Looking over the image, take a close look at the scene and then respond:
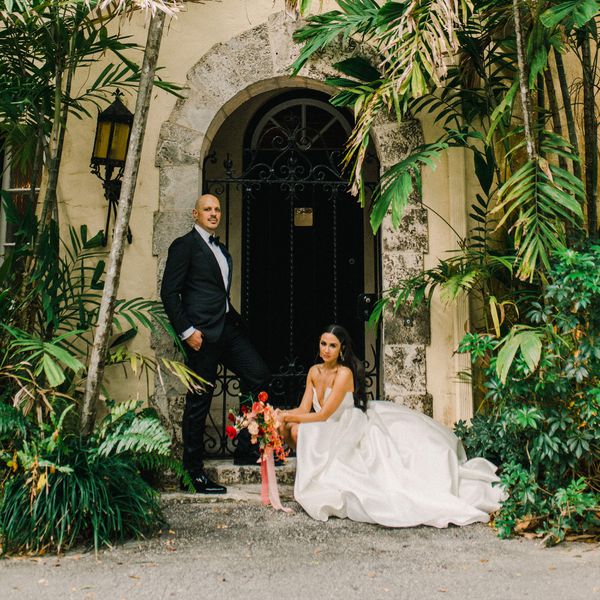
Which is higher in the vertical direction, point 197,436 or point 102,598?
point 197,436

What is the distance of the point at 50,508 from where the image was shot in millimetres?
3648

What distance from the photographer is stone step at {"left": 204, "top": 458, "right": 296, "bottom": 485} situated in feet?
17.5

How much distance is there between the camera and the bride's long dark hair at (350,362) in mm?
5141

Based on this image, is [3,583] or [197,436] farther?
[197,436]

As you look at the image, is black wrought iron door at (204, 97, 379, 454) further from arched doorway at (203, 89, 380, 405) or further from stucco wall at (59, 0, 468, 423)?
stucco wall at (59, 0, 468, 423)

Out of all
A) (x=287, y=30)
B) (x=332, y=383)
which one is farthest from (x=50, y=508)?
(x=287, y=30)

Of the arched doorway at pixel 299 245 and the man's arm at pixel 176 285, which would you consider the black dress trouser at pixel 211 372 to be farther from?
the arched doorway at pixel 299 245

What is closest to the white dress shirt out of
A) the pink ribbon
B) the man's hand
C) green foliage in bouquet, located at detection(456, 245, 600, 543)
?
the man's hand

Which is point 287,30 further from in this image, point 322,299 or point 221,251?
point 322,299

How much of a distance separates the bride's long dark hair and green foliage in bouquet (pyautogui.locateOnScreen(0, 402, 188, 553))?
1631 mm

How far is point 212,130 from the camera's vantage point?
231 inches

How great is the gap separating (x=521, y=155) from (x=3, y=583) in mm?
4753

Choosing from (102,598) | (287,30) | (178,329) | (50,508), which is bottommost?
(102,598)

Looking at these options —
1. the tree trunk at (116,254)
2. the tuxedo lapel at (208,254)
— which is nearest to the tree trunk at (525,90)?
the tree trunk at (116,254)
